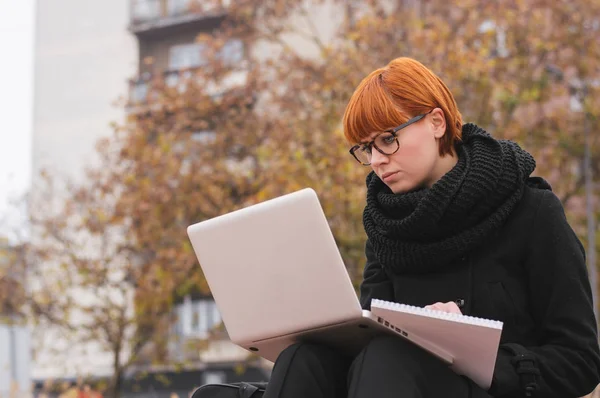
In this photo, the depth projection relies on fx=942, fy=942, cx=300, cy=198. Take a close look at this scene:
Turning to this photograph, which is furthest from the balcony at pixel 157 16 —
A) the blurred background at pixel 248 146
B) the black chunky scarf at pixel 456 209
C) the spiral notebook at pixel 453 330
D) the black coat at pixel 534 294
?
the spiral notebook at pixel 453 330

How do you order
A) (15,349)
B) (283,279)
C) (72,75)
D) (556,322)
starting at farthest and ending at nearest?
(72,75), (15,349), (556,322), (283,279)

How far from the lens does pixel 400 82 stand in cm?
282

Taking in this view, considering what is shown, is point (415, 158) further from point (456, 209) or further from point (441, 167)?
point (456, 209)

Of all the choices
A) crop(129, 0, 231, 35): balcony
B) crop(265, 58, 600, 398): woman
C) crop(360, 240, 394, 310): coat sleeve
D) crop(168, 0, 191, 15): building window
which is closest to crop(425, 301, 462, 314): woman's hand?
crop(265, 58, 600, 398): woman

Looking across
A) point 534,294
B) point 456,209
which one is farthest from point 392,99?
point 534,294

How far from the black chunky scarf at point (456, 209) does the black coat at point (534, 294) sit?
58 mm

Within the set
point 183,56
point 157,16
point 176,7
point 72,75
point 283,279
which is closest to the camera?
point 283,279

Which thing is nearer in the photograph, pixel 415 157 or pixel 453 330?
pixel 453 330

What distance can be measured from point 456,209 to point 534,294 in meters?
0.33

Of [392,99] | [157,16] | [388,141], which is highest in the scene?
[157,16]

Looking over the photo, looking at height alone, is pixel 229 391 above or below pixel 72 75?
below

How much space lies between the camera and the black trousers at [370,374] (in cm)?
228

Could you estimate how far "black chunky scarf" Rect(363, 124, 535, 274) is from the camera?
2.71m

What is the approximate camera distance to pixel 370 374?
91.0 inches
